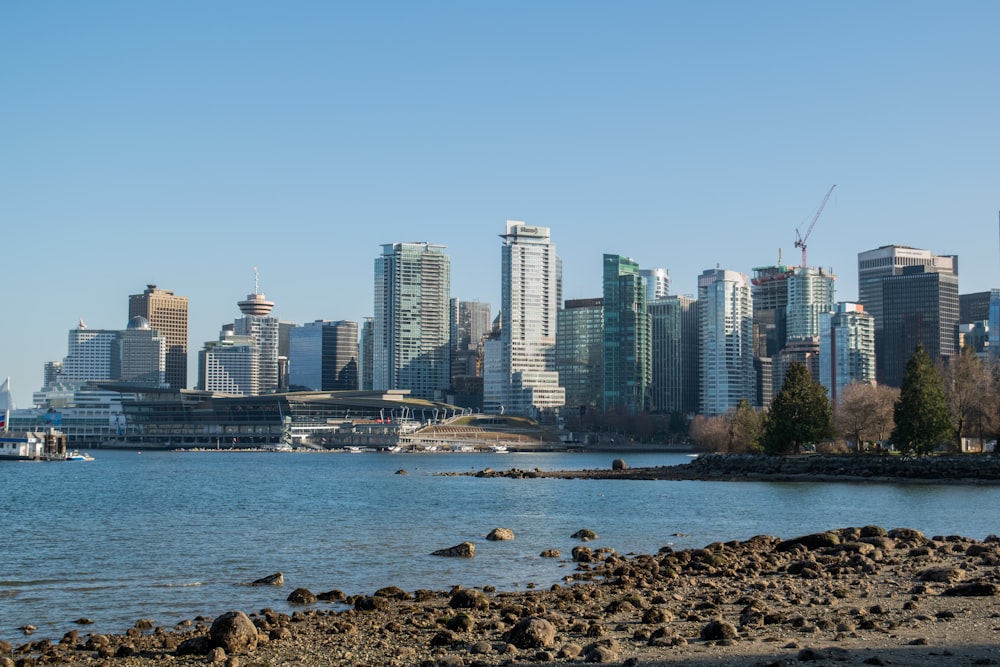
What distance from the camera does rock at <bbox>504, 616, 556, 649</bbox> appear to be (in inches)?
1021

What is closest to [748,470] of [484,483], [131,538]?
[484,483]

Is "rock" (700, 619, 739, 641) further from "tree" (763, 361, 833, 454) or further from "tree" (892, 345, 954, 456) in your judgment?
"tree" (763, 361, 833, 454)

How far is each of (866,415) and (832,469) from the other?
61.4ft

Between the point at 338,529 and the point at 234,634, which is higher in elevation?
the point at 234,634

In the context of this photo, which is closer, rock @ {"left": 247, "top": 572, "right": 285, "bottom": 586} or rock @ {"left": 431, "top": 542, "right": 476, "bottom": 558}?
rock @ {"left": 247, "top": 572, "right": 285, "bottom": 586}

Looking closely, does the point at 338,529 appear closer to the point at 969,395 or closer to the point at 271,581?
the point at 271,581

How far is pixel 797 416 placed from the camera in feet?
392

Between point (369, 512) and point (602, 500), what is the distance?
63.0 feet

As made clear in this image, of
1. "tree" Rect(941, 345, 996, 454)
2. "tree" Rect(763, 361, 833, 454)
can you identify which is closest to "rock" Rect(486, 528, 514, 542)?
"tree" Rect(763, 361, 833, 454)

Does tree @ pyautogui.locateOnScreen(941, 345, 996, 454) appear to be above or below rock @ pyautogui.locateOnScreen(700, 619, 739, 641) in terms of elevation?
above

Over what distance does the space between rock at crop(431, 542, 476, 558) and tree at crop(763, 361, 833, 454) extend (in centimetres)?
7718

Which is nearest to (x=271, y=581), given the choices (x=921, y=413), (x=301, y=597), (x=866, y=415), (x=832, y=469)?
(x=301, y=597)

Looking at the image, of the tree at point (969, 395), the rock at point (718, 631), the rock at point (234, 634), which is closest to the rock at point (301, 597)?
the rock at point (234, 634)

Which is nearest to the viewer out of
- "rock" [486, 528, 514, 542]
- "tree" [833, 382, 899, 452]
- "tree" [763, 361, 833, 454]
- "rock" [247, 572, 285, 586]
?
"rock" [247, 572, 285, 586]
